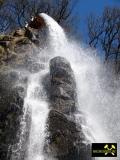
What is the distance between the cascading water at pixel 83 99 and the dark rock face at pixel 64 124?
0.46 m

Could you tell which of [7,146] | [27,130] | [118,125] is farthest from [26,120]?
[118,125]

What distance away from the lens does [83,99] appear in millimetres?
24953

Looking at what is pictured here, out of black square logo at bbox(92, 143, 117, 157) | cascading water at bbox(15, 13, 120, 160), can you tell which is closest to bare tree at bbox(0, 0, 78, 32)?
cascading water at bbox(15, 13, 120, 160)

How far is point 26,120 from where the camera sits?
2023 cm

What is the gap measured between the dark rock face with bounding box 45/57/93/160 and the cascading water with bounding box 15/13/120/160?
0.46m

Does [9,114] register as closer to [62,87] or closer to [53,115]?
[53,115]

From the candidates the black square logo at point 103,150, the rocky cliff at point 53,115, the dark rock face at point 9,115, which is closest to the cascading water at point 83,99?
the rocky cliff at point 53,115

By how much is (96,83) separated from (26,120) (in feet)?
27.8

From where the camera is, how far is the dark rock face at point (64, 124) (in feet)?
62.6

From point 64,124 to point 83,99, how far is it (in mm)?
5416

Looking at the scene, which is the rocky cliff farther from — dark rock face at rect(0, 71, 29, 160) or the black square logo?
the black square logo

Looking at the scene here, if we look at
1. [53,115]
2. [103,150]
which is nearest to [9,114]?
[53,115]

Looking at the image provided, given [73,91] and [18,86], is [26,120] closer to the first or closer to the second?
[18,86]

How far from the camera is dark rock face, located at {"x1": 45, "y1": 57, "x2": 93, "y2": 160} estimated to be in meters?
19.1
